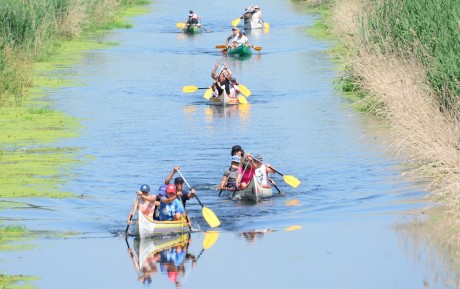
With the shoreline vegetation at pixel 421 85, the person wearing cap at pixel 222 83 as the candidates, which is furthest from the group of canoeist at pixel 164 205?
the person wearing cap at pixel 222 83

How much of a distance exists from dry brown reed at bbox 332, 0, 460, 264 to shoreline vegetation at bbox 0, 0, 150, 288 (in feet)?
23.8

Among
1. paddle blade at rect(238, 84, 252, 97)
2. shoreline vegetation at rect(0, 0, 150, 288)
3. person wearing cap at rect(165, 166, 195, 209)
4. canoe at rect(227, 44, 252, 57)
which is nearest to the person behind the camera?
person wearing cap at rect(165, 166, 195, 209)

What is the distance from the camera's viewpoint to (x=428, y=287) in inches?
687

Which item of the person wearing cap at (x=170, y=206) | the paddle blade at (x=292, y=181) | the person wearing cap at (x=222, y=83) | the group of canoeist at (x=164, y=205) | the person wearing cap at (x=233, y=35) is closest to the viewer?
the group of canoeist at (x=164, y=205)

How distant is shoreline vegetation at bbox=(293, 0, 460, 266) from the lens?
72.3 ft

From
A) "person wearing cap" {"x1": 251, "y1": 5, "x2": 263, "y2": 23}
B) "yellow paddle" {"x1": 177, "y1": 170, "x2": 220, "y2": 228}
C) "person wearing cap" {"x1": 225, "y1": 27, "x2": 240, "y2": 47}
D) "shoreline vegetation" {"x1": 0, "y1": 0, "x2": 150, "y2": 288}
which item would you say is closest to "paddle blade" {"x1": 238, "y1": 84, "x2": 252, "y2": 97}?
"shoreline vegetation" {"x1": 0, "y1": 0, "x2": 150, "y2": 288}

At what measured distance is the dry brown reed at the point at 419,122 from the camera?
21188 mm

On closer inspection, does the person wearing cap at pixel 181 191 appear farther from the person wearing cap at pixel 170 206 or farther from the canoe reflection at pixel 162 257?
the canoe reflection at pixel 162 257

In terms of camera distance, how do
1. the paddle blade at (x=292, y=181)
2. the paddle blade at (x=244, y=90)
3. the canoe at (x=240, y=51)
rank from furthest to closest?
the canoe at (x=240, y=51)
the paddle blade at (x=244, y=90)
the paddle blade at (x=292, y=181)

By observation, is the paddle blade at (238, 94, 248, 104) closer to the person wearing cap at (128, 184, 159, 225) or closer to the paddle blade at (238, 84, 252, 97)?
the paddle blade at (238, 84, 252, 97)

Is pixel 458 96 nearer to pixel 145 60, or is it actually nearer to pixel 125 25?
pixel 145 60

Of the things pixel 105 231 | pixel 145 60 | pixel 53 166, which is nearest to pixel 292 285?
pixel 105 231

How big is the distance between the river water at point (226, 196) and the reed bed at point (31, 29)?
5.20 feet

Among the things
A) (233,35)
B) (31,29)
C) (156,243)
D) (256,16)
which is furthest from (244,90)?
(256,16)
